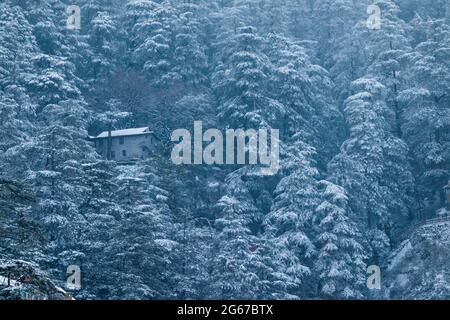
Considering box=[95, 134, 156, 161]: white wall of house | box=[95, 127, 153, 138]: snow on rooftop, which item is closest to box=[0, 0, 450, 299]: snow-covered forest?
box=[95, 127, 153, 138]: snow on rooftop

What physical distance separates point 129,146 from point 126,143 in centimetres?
38

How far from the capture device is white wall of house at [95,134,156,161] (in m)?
52.7

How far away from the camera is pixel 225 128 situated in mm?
50094

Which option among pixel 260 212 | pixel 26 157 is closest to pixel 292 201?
pixel 260 212

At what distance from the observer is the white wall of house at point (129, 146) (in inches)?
2074

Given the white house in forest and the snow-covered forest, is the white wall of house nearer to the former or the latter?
the white house in forest

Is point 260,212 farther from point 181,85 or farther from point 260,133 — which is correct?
point 181,85

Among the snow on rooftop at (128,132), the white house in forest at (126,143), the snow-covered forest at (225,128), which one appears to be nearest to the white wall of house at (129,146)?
the white house in forest at (126,143)

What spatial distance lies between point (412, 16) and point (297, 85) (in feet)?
67.0

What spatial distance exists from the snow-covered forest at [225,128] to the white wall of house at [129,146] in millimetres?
1643

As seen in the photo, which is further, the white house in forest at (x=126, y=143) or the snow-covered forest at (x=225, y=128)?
the white house in forest at (x=126, y=143)

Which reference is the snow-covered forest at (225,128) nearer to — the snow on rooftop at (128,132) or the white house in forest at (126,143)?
the snow on rooftop at (128,132)

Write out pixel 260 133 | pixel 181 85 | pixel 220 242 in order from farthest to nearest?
1. pixel 181 85
2. pixel 260 133
3. pixel 220 242
